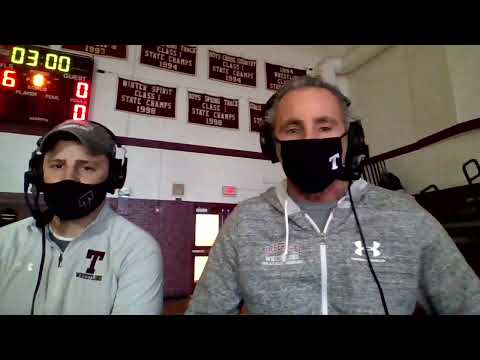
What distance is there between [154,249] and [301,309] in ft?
1.51

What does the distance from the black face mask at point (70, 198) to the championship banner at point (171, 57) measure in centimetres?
209

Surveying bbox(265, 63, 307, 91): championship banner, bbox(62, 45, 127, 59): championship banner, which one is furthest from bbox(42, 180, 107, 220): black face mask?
bbox(265, 63, 307, 91): championship banner

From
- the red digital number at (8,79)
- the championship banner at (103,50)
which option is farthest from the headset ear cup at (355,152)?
the championship banner at (103,50)

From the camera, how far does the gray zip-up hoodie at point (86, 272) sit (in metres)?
0.78

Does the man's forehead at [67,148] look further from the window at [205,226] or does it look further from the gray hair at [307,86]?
the window at [205,226]

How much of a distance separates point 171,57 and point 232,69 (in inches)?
24.2

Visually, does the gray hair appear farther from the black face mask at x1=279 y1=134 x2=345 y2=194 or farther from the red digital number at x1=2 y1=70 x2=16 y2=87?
the red digital number at x1=2 y1=70 x2=16 y2=87

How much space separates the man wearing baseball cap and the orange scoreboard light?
130 centimetres

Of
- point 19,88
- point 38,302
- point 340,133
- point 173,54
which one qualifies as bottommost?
point 38,302

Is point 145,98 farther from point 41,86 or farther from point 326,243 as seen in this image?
point 326,243

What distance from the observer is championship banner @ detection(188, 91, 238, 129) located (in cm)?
271
